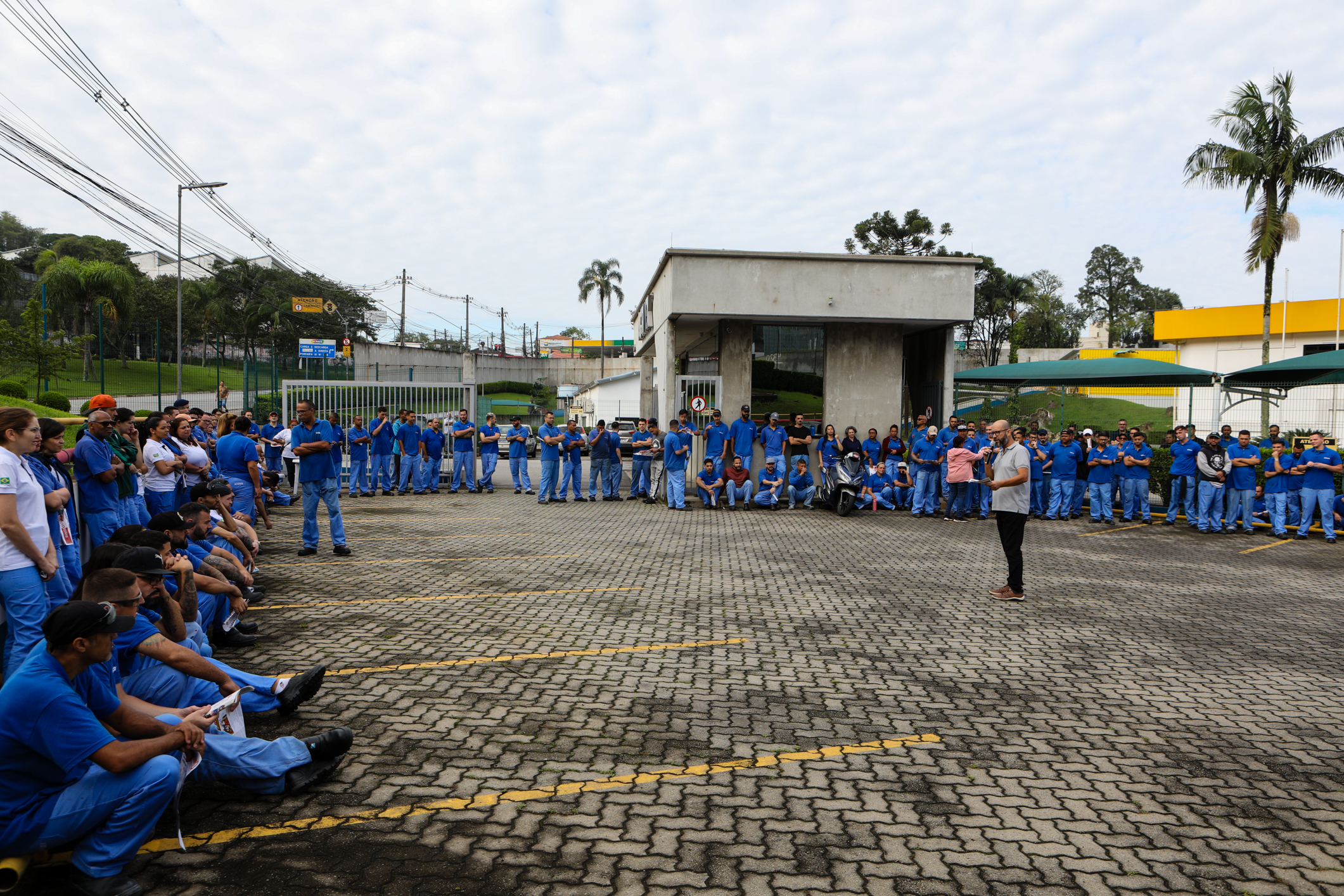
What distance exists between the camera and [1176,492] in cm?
1516

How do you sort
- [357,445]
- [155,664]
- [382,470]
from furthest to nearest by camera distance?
[382,470] → [357,445] → [155,664]

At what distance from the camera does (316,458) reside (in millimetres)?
10336

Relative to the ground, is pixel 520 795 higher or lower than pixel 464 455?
lower

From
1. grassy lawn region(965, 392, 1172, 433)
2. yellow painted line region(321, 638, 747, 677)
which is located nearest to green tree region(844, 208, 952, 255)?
grassy lawn region(965, 392, 1172, 433)

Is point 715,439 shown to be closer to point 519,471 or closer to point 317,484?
point 519,471

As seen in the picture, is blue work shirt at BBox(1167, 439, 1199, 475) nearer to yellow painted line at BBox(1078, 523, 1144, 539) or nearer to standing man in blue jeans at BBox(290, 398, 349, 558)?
yellow painted line at BBox(1078, 523, 1144, 539)

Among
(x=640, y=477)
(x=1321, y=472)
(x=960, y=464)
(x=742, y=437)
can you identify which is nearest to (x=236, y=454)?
(x=640, y=477)

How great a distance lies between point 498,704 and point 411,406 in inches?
578

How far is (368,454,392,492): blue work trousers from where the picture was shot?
57.2ft

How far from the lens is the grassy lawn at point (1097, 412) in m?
31.5

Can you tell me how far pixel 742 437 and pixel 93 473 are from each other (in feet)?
38.8

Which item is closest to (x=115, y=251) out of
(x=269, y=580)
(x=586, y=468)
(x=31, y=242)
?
(x=31, y=242)

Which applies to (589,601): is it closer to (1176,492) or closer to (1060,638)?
(1060,638)

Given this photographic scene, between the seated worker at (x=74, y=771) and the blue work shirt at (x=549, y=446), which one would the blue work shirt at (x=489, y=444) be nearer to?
the blue work shirt at (x=549, y=446)
